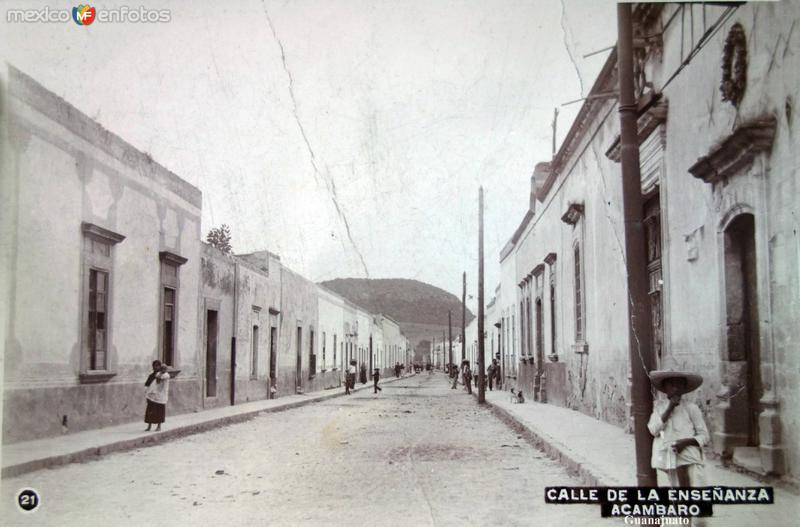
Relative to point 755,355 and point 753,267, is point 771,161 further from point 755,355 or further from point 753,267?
point 755,355

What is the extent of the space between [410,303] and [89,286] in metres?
124

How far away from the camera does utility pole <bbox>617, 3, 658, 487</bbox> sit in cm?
561

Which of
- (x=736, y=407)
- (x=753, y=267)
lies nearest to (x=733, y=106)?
(x=753, y=267)

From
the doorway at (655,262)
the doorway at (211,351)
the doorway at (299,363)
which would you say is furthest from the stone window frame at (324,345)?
the doorway at (655,262)

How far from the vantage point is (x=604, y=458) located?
873cm

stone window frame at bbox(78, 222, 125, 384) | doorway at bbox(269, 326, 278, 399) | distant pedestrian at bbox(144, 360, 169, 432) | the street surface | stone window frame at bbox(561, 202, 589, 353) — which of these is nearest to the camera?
the street surface

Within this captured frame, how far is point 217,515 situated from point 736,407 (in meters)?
4.95

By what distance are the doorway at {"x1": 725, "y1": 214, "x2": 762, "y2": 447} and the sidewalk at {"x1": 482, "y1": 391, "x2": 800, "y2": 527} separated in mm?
745

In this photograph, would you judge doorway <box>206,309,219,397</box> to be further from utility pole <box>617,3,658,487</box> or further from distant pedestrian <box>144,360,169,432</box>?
utility pole <box>617,3,658,487</box>

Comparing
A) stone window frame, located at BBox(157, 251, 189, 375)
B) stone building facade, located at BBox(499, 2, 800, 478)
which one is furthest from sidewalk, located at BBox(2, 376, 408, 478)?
stone building facade, located at BBox(499, 2, 800, 478)

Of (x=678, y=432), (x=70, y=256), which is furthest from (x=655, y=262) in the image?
(x=70, y=256)

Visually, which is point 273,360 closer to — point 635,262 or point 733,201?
point 733,201

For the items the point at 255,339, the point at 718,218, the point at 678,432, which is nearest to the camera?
the point at 678,432

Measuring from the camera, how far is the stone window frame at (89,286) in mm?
12164
